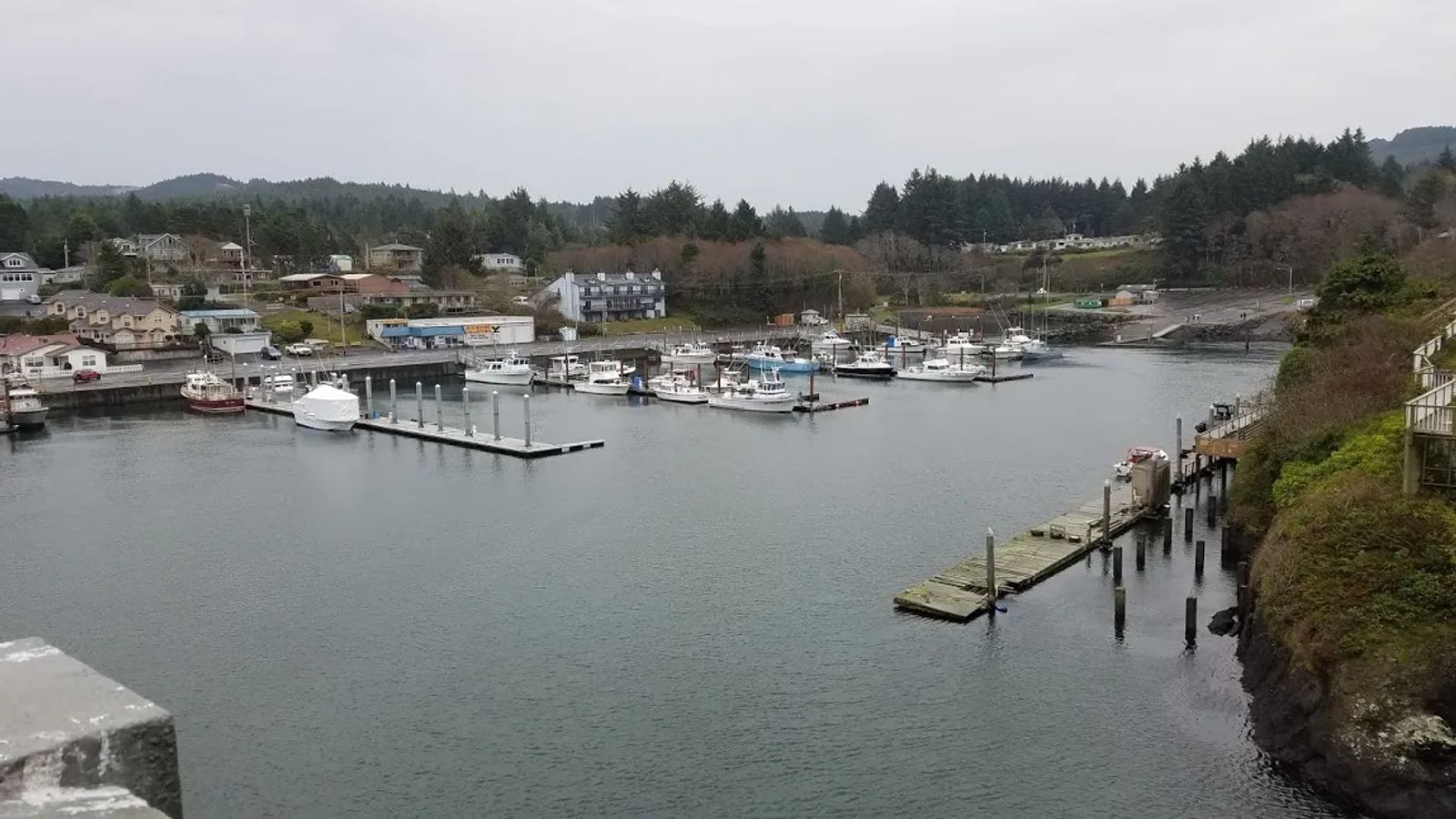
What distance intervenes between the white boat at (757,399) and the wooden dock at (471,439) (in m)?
11.0

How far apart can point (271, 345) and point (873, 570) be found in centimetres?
5800

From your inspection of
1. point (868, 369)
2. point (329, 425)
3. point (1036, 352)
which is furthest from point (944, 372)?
point (329, 425)

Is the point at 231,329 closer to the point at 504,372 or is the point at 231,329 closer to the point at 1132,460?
the point at 504,372

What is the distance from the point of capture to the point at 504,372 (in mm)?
63375

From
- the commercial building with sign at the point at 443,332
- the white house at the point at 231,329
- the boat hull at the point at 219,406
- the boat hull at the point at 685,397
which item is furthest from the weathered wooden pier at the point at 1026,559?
the white house at the point at 231,329

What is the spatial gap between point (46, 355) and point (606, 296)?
4035 cm

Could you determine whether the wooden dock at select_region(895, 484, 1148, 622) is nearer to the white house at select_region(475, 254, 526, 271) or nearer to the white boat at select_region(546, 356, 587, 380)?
the white boat at select_region(546, 356, 587, 380)

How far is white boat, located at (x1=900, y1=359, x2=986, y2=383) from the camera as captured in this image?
206ft

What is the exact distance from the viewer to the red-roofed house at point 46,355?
188ft

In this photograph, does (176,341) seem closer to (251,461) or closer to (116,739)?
(251,461)

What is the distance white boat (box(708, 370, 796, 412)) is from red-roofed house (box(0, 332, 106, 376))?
3574cm

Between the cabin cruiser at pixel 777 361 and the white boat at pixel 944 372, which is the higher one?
the cabin cruiser at pixel 777 361

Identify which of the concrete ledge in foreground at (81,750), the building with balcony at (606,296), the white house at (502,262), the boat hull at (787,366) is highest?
the white house at (502,262)

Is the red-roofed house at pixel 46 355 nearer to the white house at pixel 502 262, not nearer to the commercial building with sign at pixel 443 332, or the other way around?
the commercial building with sign at pixel 443 332
